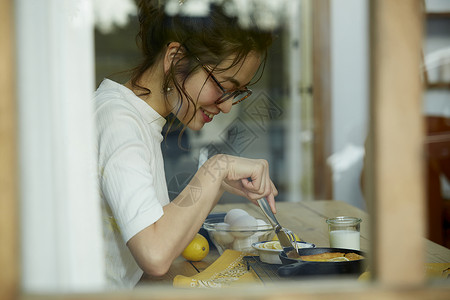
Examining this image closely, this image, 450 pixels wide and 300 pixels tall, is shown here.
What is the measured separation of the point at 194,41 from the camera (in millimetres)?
1271

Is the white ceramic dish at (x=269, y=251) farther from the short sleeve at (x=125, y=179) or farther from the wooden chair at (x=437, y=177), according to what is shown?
the wooden chair at (x=437, y=177)

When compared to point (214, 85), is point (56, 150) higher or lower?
lower

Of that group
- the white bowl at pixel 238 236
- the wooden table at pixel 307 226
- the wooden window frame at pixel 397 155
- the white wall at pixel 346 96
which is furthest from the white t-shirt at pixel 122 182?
the white wall at pixel 346 96

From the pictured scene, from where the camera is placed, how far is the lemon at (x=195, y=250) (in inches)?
50.7

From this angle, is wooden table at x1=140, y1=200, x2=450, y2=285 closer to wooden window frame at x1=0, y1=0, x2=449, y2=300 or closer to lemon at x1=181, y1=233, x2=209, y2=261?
lemon at x1=181, y1=233, x2=209, y2=261

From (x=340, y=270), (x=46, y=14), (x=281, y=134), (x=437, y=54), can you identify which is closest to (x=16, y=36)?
(x=46, y=14)

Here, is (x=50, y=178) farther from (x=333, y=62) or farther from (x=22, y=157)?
(x=333, y=62)

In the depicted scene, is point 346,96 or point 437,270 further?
point 346,96

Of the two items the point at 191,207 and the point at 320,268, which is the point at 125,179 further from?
the point at 320,268

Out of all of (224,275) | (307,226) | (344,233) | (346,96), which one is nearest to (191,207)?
(224,275)

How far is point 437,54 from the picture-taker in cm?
321

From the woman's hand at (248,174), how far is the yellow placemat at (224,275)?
16 centimetres

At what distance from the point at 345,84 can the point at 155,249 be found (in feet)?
8.83

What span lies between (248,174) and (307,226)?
1.55 feet
